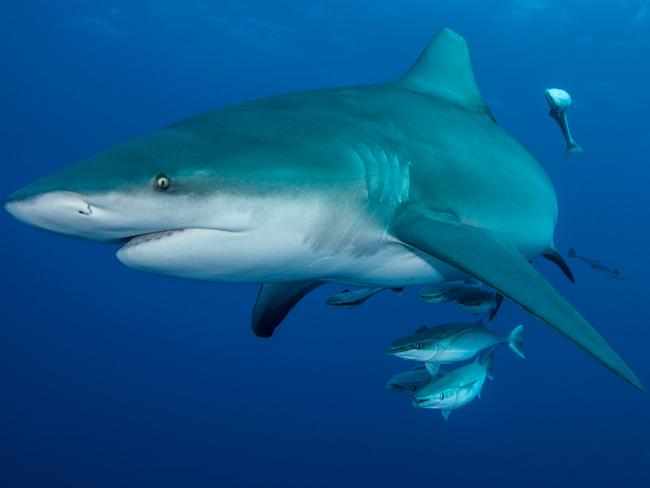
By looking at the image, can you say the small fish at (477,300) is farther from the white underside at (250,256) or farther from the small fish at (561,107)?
the small fish at (561,107)

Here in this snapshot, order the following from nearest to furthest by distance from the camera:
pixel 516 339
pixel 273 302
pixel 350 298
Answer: pixel 273 302
pixel 350 298
pixel 516 339

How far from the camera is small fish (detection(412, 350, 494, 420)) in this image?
4.55 meters

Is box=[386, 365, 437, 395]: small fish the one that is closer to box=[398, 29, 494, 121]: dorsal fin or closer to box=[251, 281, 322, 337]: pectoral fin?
box=[251, 281, 322, 337]: pectoral fin

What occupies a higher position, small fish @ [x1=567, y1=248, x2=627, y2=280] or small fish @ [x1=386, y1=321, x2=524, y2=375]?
small fish @ [x1=567, y1=248, x2=627, y2=280]

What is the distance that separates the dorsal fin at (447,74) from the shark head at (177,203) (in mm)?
2256

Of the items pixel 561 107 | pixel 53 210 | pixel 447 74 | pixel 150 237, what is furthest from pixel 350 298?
pixel 561 107

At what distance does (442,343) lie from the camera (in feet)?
14.4

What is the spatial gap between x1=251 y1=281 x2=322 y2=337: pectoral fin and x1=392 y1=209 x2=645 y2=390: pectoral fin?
Answer: 1.25 m

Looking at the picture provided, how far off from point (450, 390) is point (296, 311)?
4621 centimetres

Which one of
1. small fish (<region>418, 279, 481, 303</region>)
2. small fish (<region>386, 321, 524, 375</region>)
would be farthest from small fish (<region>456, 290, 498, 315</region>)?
small fish (<region>386, 321, 524, 375</region>)

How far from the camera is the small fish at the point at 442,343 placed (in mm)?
4312

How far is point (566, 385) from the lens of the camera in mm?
36281

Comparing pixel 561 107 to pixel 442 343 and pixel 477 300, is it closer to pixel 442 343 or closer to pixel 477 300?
pixel 477 300

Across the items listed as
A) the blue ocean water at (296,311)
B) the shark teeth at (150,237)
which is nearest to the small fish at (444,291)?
the shark teeth at (150,237)
